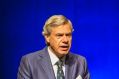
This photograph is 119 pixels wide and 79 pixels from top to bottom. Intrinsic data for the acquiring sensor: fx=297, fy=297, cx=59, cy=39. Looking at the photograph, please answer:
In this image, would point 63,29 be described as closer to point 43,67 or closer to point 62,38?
point 62,38

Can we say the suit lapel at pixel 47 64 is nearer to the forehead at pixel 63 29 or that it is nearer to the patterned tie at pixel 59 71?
the patterned tie at pixel 59 71

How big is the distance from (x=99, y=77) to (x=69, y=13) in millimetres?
739

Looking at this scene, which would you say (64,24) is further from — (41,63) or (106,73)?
(106,73)

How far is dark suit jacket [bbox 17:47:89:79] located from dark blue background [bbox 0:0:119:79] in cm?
113

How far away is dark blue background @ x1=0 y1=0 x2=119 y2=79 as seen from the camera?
9.87ft

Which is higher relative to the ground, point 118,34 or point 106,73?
point 118,34

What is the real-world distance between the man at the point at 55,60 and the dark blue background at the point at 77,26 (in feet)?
3.67

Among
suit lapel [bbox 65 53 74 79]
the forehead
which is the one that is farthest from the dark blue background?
the forehead

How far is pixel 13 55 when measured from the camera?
10.2ft

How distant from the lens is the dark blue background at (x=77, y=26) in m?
3.01

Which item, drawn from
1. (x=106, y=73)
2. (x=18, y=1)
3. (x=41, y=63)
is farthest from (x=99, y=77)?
(x=41, y=63)

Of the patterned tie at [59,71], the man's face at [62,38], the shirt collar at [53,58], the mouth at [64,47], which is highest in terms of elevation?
the man's face at [62,38]

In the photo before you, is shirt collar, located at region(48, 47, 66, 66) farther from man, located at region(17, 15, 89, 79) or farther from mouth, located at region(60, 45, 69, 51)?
mouth, located at region(60, 45, 69, 51)

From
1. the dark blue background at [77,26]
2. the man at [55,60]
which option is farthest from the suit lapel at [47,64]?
the dark blue background at [77,26]
